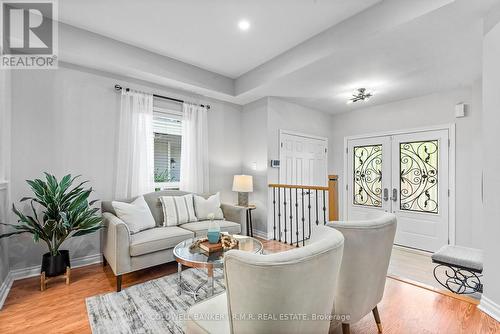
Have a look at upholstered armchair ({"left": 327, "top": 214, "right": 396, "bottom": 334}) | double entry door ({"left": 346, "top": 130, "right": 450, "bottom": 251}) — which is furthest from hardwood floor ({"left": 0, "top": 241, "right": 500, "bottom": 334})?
double entry door ({"left": 346, "top": 130, "right": 450, "bottom": 251})

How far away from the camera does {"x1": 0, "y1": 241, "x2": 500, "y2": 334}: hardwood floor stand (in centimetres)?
184

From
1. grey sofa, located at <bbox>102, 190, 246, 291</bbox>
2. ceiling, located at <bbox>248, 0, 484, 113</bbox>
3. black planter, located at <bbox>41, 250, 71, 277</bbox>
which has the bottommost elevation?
black planter, located at <bbox>41, 250, 71, 277</bbox>

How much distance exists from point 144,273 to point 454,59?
456 centimetres

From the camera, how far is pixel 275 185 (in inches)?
162

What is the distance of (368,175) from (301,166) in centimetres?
138

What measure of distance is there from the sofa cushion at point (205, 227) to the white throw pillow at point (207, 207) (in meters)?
0.12

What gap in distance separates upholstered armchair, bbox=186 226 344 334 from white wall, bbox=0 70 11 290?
2.69 m

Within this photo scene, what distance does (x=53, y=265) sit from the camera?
8.07ft

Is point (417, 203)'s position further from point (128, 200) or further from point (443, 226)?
point (128, 200)

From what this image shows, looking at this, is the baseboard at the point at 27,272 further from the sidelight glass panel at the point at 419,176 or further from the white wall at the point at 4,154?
the sidelight glass panel at the point at 419,176

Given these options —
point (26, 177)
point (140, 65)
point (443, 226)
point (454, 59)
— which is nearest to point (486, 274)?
point (443, 226)

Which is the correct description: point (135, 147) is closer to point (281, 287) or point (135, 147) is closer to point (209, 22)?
point (209, 22)

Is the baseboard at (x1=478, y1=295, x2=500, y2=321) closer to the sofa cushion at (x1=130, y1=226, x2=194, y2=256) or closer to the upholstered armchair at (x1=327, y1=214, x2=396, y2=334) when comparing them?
the upholstered armchair at (x1=327, y1=214, x2=396, y2=334)

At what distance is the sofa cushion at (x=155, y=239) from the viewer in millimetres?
2472
